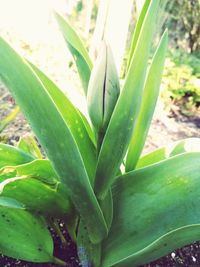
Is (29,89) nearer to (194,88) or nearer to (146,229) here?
(146,229)

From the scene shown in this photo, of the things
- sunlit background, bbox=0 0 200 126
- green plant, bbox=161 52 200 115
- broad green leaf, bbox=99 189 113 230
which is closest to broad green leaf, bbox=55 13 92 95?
broad green leaf, bbox=99 189 113 230

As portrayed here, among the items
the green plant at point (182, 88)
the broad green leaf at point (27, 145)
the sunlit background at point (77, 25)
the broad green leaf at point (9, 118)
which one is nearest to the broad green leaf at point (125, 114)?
the broad green leaf at point (27, 145)

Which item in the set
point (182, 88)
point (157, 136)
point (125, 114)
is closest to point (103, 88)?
point (125, 114)

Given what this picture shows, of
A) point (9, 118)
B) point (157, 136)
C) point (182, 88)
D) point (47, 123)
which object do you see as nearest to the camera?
point (47, 123)

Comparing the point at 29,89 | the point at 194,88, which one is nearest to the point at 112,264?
the point at 29,89

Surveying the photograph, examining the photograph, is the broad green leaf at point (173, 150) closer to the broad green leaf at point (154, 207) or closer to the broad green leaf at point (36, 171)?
Result: the broad green leaf at point (154, 207)

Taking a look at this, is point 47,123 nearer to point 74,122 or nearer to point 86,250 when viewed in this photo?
point 74,122
